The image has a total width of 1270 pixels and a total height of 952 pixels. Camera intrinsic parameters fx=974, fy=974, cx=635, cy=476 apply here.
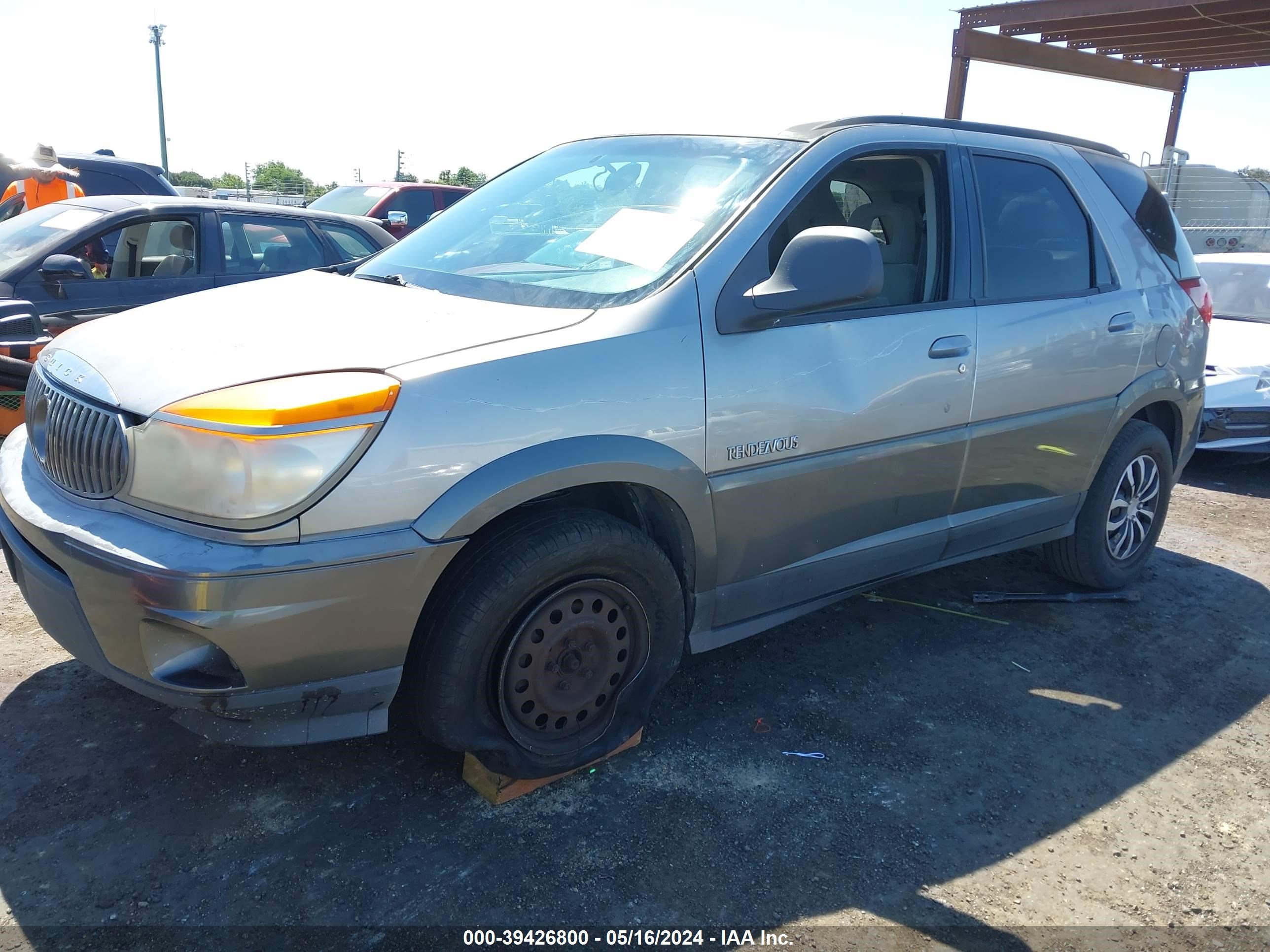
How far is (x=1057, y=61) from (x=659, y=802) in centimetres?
1530

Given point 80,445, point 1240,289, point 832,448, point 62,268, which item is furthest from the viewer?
point 1240,289

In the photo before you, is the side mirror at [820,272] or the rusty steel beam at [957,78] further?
the rusty steel beam at [957,78]

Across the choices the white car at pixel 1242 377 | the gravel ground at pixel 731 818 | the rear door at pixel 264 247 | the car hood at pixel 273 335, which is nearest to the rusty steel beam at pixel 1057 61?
the white car at pixel 1242 377

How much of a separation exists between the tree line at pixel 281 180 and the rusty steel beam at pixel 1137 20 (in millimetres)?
14155

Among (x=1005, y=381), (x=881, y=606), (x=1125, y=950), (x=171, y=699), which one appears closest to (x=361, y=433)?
(x=171, y=699)

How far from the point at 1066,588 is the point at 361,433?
147 inches

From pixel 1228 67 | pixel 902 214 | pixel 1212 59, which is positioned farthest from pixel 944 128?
pixel 1228 67

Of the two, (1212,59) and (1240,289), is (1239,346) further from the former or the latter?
(1212,59)

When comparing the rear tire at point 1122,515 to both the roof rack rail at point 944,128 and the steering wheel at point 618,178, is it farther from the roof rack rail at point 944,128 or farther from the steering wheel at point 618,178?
the steering wheel at point 618,178

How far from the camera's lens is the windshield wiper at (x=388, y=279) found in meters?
3.28

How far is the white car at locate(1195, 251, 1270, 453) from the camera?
6.65 meters

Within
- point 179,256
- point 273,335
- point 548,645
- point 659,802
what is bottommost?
point 659,802

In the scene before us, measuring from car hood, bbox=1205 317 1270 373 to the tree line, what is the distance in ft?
63.9

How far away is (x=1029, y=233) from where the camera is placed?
3.91 m
